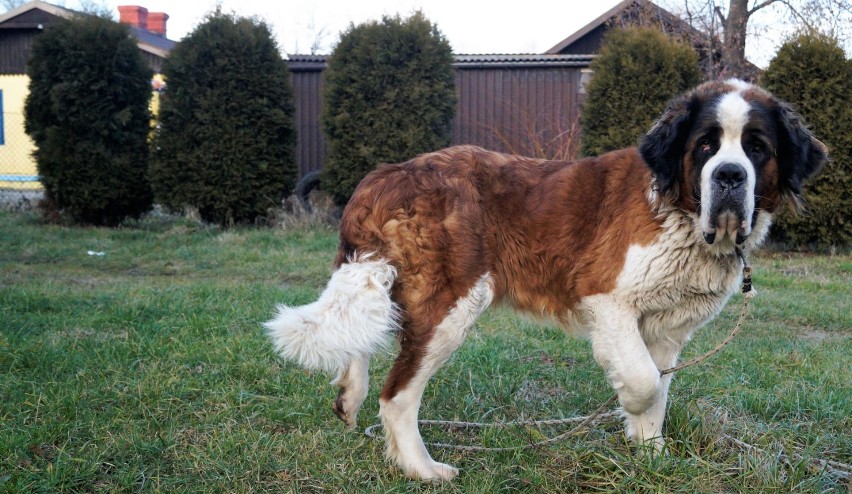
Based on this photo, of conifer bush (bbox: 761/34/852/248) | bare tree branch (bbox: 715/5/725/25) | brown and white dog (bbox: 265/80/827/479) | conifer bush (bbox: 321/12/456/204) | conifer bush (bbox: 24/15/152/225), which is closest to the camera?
brown and white dog (bbox: 265/80/827/479)

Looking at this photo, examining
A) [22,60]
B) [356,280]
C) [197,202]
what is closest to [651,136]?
[356,280]

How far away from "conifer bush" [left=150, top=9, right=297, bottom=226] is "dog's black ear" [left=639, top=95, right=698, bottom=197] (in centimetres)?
897

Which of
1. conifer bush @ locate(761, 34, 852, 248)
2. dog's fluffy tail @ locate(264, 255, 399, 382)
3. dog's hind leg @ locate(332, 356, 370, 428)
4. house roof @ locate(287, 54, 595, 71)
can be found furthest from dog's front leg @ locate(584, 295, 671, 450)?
house roof @ locate(287, 54, 595, 71)

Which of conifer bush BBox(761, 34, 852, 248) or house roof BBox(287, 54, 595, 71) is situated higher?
house roof BBox(287, 54, 595, 71)

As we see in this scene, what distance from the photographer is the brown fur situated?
321cm

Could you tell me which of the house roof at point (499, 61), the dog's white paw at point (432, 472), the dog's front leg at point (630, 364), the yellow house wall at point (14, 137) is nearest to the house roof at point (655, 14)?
the house roof at point (499, 61)

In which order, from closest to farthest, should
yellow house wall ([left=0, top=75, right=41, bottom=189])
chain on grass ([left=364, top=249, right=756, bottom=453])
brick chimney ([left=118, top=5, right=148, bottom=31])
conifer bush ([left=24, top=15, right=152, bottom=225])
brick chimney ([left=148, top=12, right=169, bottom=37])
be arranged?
chain on grass ([left=364, top=249, right=756, bottom=453]), conifer bush ([left=24, top=15, right=152, bottom=225]), yellow house wall ([left=0, top=75, right=41, bottom=189]), brick chimney ([left=118, top=5, right=148, bottom=31]), brick chimney ([left=148, top=12, right=169, bottom=37])

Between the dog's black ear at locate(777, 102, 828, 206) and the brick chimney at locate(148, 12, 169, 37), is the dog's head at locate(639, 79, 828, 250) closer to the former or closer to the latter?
the dog's black ear at locate(777, 102, 828, 206)

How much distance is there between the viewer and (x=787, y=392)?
4.05m

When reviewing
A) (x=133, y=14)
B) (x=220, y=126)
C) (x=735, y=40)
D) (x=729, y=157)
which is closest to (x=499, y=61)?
(x=735, y=40)

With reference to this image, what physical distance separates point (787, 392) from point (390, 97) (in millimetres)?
8337

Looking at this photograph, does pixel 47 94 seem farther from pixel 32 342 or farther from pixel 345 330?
pixel 345 330

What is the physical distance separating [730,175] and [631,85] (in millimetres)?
7872

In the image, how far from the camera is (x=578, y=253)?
3.41 metres
